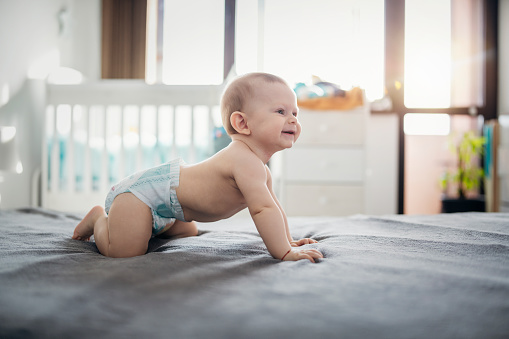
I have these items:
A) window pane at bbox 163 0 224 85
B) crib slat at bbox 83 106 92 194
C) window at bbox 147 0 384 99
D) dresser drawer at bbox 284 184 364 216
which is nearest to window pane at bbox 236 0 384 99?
window at bbox 147 0 384 99

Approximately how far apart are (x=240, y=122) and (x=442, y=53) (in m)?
3.22

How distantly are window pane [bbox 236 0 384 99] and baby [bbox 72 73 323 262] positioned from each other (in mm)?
2664

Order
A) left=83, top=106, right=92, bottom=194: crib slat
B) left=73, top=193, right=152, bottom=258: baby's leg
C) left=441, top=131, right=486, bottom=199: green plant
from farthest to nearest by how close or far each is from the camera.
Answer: left=441, top=131, right=486, bottom=199: green plant
left=83, top=106, right=92, bottom=194: crib slat
left=73, top=193, right=152, bottom=258: baby's leg

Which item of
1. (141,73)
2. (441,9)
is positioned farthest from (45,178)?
(441,9)

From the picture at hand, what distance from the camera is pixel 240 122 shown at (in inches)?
34.9

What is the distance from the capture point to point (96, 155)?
7.80 feet

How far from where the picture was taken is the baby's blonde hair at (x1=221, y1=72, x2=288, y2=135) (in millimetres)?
878

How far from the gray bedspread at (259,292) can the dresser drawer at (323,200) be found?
1593 mm

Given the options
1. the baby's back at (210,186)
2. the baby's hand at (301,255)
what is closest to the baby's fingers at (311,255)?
the baby's hand at (301,255)

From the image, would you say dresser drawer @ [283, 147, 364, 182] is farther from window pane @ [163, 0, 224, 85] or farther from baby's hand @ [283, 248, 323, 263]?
baby's hand @ [283, 248, 323, 263]

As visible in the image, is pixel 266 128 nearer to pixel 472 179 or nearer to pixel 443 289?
pixel 443 289

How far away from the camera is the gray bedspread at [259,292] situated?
372mm

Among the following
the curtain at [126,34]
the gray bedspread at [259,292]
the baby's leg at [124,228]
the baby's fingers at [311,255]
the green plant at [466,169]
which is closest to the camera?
the gray bedspread at [259,292]

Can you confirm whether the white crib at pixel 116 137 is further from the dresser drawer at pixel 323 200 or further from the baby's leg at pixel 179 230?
the baby's leg at pixel 179 230
